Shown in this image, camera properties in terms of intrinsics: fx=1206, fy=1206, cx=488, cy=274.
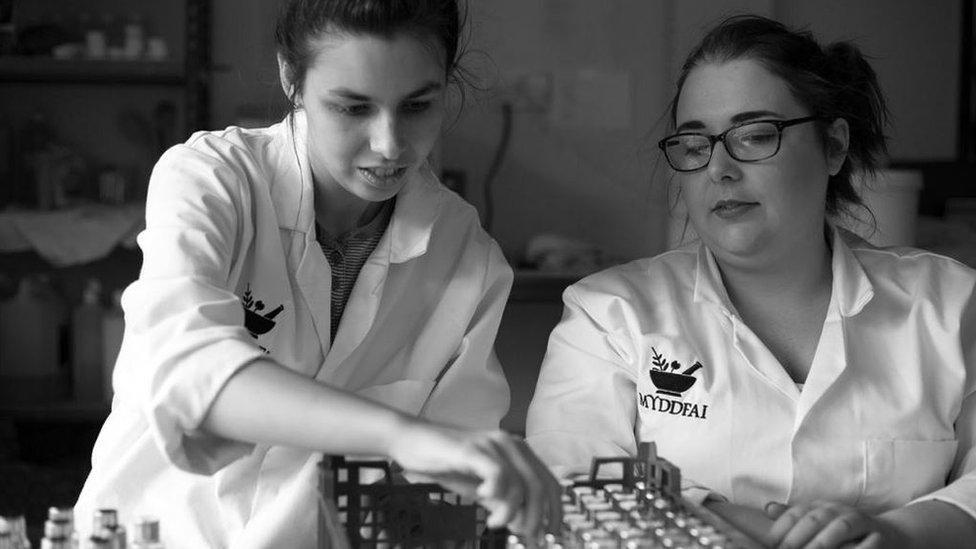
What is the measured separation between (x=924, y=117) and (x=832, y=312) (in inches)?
90.4

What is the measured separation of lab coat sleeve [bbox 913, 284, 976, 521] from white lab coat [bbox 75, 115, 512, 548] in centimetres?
53

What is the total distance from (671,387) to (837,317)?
232 mm

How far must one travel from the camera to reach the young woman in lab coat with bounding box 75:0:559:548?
974 mm

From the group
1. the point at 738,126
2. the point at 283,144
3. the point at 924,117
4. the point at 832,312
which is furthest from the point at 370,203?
the point at 924,117

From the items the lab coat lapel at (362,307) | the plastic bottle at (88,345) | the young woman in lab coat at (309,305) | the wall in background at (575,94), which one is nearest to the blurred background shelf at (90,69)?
the wall in background at (575,94)

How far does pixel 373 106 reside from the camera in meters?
1.27

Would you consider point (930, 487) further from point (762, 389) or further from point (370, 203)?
point (370, 203)

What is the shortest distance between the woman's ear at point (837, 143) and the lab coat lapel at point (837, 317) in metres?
0.10

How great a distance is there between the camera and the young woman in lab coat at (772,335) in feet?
4.69

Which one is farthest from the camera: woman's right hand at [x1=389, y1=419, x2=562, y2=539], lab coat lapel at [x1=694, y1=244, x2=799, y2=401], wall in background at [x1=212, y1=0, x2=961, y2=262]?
wall in background at [x1=212, y1=0, x2=961, y2=262]

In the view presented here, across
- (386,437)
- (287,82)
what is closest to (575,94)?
(287,82)

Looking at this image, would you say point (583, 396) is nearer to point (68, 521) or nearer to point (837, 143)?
point (837, 143)

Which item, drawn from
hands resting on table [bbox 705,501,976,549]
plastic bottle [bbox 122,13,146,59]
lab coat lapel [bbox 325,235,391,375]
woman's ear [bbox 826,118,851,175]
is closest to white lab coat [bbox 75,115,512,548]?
lab coat lapel [bbox 325,235,391,375]

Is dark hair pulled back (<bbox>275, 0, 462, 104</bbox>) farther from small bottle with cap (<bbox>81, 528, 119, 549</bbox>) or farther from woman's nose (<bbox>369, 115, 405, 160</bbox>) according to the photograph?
small bottle with cap (<bbox>81, 528, 119, 549</bbox>)
